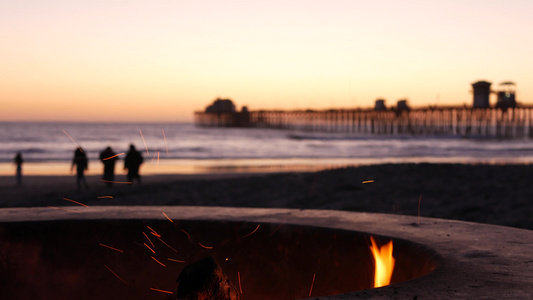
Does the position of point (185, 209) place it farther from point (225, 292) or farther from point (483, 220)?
point (483, 220)

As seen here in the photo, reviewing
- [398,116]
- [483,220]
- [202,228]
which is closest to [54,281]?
[202,228]

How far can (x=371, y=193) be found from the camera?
11.2 meters

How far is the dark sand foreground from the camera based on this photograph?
9789 mm

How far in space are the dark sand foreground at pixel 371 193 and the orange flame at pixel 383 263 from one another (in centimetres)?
585

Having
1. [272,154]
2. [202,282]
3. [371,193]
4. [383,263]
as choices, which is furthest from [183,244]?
[272,154]

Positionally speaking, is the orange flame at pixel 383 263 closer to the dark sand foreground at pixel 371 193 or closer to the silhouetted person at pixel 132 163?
the dark sand foreground at pixel 371 193

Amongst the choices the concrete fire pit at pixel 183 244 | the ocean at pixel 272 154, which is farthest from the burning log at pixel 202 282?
the ocean at pixel 272 154

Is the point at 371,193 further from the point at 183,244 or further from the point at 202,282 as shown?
the point at 202,282

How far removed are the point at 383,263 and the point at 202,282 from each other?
1.26 metres

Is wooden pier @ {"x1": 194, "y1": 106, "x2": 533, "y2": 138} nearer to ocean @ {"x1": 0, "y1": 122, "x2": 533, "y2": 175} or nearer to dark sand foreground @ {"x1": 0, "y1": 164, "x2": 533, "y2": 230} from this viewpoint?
ocean @ {"x1": 0, "y1": 122, "x2": 533, "y2": 175}

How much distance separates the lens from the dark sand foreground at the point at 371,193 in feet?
32.1

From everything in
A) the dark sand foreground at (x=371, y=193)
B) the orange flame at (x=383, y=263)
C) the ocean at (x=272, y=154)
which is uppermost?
the orange flame at (x=383, y=263)

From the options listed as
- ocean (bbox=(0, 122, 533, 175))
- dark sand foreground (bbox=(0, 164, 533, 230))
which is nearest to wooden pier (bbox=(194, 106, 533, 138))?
ocean (bbox=(0, 122, 533, 175))

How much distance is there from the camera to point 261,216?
13.6 feet
